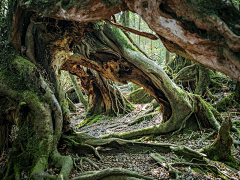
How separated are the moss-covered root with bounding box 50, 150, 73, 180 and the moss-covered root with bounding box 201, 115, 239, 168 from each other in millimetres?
2983

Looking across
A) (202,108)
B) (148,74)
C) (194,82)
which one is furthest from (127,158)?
(194,82)

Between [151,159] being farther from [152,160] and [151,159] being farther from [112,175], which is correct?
[112,175]

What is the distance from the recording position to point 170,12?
2506 mm

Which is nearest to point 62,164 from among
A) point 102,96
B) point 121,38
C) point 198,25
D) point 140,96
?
point 198,25

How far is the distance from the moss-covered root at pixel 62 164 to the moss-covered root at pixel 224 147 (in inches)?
117

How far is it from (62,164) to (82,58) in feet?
11.5

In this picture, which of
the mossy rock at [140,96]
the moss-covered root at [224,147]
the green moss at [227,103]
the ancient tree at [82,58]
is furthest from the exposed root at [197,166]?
the mossy rock at [140,96]

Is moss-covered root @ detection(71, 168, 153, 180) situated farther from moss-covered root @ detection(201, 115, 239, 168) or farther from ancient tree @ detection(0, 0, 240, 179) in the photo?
moss-covered root @ detection(201, 115, 239, 168)

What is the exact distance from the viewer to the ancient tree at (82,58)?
7.38 ft

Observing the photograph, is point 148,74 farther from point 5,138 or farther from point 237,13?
point 5,138

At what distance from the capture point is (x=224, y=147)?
3941 mm

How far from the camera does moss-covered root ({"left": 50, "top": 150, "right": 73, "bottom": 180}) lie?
3183 millimetres

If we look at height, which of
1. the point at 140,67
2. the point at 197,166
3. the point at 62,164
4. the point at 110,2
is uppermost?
the point at 110,2

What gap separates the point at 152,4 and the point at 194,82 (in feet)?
25.4
